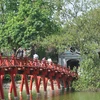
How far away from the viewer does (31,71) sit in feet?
136

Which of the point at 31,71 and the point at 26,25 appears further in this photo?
the point at 26,25

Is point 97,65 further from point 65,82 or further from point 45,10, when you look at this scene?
point 45,10

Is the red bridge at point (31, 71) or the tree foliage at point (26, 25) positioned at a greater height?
the tree foliage at point (26, 25)

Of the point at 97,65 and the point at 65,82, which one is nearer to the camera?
the point at 97,65

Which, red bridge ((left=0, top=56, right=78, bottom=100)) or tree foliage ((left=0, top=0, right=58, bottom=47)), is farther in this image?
tree foliage ((left=0, top=0, right=58, bottom=47))

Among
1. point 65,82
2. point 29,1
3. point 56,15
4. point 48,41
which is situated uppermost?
point 29,1

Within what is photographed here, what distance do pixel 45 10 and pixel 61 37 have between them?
13908 millimetres

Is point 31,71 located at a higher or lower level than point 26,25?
lower

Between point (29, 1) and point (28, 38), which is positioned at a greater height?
point (29, 1)

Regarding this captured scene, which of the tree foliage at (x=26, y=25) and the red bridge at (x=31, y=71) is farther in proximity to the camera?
the tree foliage at (x=26, y=25)

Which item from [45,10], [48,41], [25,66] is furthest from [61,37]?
[45,10]

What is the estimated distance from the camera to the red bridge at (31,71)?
1396 inches

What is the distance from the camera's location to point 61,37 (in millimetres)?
47031

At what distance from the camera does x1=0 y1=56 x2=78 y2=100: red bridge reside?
35.5 metres
